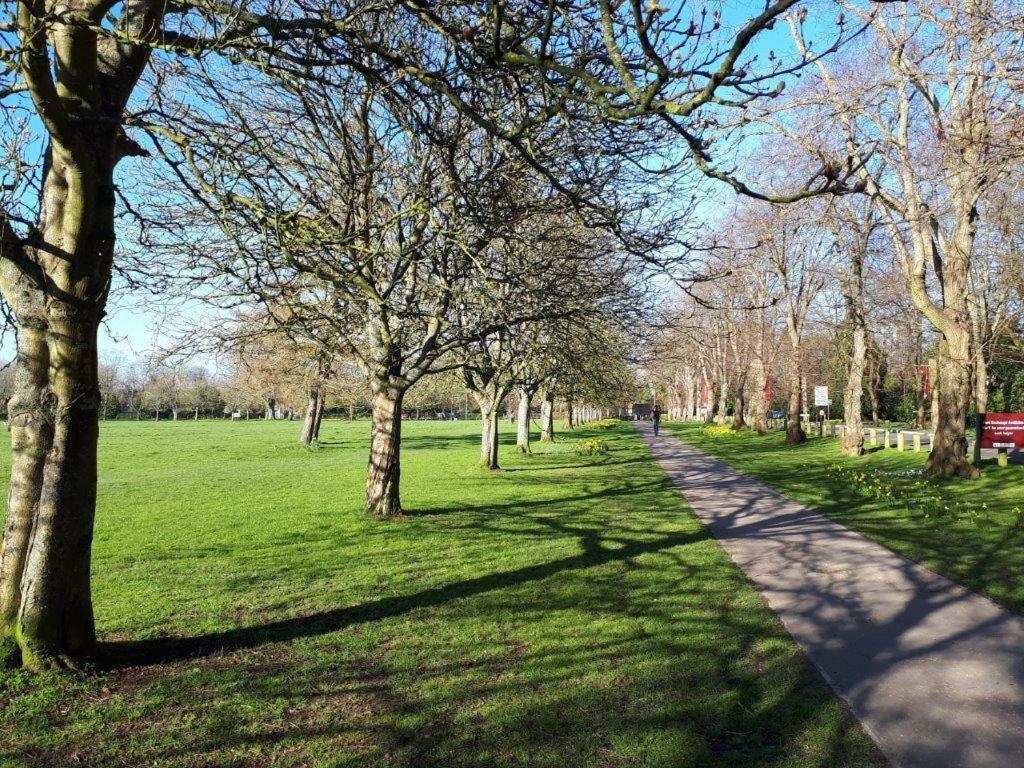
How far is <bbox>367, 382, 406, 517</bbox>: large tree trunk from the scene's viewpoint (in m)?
11.4

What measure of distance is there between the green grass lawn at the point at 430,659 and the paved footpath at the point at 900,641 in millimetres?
269

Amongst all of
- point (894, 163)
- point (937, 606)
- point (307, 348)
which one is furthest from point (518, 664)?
point (894, 163)

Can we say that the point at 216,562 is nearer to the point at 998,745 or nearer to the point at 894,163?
the point at 998,745

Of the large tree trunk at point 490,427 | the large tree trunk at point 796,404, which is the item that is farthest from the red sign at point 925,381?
the large tree trunk at point 490,427

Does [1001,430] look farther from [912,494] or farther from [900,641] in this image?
[900,641]

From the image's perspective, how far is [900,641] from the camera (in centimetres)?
538

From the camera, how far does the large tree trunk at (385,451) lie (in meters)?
11.4

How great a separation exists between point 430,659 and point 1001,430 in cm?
1717

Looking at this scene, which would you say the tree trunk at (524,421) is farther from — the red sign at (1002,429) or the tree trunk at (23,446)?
the tree trunk at (23,446)

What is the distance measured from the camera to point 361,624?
5.95 meters

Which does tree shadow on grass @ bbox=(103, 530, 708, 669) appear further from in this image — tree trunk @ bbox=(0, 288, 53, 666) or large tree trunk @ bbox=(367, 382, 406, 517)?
large tree trunk @ bbox=(367, 382, 406, 517)

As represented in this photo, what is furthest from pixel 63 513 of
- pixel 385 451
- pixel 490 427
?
pixel 490 427

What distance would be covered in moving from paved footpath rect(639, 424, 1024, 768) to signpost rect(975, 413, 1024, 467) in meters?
9.47

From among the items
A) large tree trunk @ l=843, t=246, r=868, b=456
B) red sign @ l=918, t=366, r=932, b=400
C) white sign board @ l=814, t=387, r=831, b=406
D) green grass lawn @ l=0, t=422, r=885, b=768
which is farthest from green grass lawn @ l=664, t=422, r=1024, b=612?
red sign @ l=918, t=366, r=932, b=400
